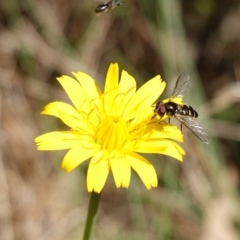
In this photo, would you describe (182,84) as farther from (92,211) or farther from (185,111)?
(92,211)

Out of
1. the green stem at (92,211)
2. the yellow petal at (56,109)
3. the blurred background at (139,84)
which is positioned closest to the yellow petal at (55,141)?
the yellow petal at (56,109)

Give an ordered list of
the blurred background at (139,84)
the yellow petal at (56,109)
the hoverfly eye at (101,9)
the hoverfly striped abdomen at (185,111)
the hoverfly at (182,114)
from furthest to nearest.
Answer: the blurred background at (139,84) → the hoverfly eye at (101,9) → the hoverfly striped abdomen at (185,111) → the hoverfly at (182,114) → the yellow petal at (56,109)

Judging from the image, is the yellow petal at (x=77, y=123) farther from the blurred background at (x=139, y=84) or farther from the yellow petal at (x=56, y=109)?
the blurred background at (x=139, y=84)

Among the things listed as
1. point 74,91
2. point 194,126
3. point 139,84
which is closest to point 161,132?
point 194,126

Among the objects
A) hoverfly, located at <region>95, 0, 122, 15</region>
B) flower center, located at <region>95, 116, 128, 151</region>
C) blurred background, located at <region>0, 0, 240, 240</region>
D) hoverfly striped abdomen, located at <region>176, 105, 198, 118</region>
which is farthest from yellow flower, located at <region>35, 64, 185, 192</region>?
blurred background, located at <region>0, 0, 240, 240</region>

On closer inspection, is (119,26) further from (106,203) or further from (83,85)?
(83,85)

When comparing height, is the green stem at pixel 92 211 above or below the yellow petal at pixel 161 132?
below
